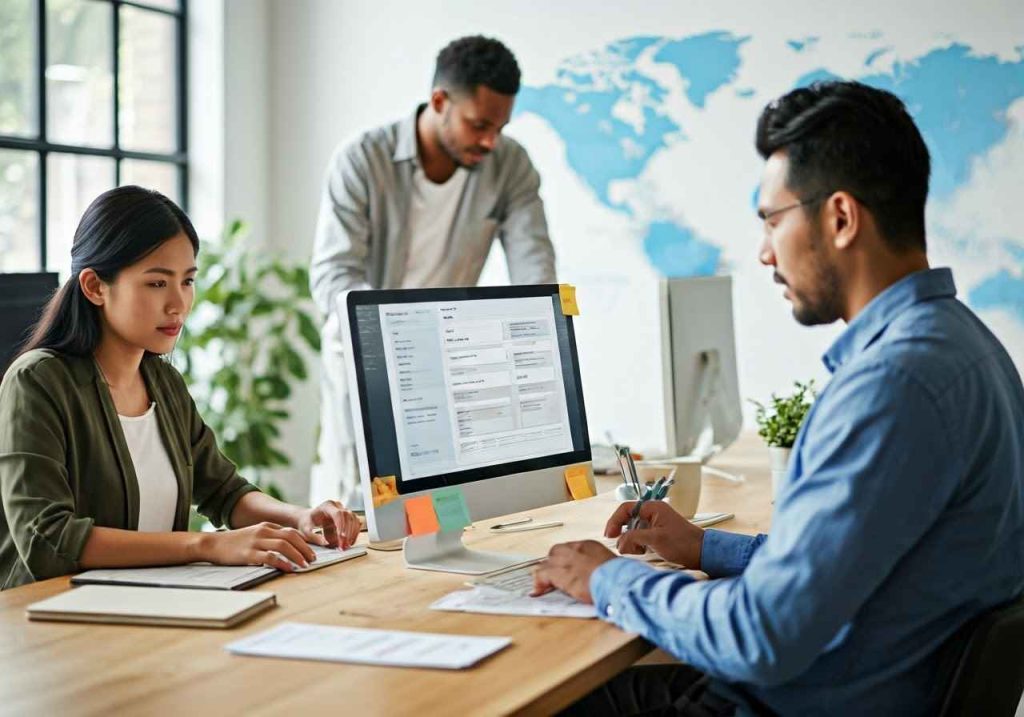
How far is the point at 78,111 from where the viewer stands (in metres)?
4.55

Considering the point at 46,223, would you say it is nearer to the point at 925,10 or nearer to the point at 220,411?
the point at 220,411

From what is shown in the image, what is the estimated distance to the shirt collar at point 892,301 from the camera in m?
1.42

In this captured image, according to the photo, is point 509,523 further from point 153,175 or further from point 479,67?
point 153,175

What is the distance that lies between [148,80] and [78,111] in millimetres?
401

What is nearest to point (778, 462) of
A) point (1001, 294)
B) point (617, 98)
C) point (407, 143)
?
point (407, 143)

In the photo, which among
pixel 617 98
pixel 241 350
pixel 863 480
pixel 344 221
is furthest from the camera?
pixel 241 350

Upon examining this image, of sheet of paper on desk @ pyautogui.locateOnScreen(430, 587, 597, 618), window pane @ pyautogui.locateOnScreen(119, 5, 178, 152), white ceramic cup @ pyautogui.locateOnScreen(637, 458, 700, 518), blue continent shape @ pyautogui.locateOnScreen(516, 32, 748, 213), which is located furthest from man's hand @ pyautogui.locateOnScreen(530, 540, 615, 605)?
window pane @ pyautogui.locateOnScreen(119, 5, 178, 152)

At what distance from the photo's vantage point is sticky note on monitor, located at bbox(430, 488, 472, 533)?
1.85 metres

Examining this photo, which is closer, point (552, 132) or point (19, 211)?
point (19, 211)

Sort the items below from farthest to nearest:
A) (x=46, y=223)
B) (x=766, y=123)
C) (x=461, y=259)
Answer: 1. (x=46, y=223)
2. (x=461, y=259)
3. (x=766, y=123)

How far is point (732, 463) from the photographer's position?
123 inches

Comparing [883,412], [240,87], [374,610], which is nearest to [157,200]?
[374,610]

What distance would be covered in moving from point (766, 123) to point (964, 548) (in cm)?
55

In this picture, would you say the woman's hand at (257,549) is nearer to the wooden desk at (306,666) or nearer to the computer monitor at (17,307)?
the wooden desk at (306,666)
